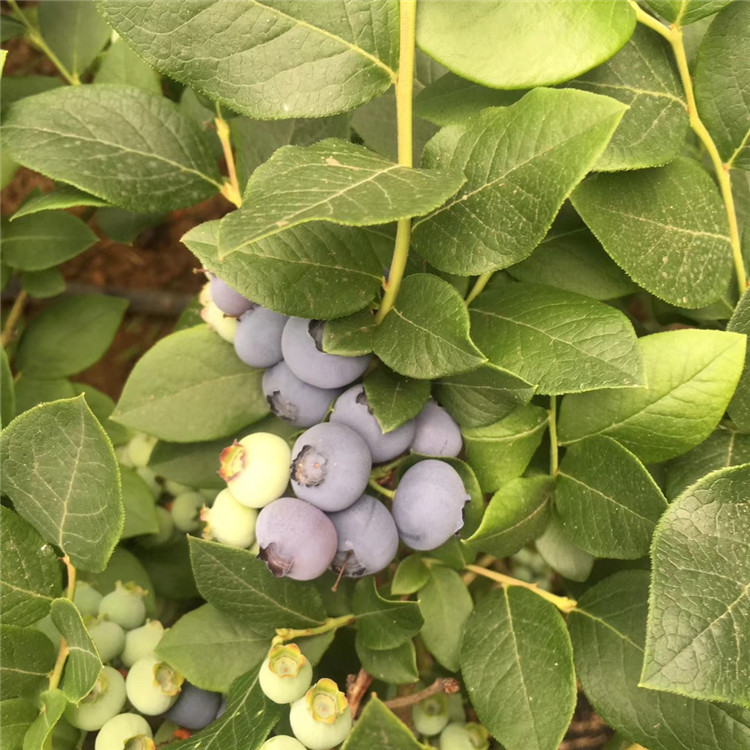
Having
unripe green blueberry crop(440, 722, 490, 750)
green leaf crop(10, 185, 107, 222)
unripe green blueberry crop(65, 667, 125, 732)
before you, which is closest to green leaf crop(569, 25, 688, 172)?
green leaf crop(10, 185, 107, 222)

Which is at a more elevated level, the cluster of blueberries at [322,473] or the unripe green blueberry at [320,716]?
the cluster of blueberries at [322,473]

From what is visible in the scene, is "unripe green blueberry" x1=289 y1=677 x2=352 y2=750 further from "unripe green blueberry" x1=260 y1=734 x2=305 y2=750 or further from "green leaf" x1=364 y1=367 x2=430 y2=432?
"green leaf" x1=364 y1=367 x2=430 y2=432

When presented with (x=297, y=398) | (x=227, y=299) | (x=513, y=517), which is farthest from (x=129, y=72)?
(x=513, y=517)

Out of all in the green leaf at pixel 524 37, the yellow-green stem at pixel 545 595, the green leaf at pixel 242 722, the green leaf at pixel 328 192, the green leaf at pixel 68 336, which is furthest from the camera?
the green leaf at pixel 68 336

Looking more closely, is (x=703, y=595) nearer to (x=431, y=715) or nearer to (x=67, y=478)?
(x=431, y=715)

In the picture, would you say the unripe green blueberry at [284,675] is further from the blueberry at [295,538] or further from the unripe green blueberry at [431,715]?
the unripe green blueberry at [431,715]

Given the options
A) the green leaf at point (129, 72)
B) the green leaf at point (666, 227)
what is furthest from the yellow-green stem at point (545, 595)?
the green leaf at point (129, 72)
